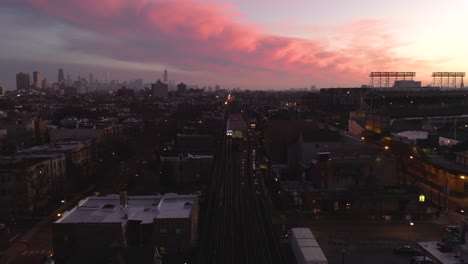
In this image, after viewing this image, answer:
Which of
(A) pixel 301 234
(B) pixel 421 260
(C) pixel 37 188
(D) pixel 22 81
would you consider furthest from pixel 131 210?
(D) pixel 22 81

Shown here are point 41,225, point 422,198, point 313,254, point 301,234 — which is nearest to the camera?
point 313,254

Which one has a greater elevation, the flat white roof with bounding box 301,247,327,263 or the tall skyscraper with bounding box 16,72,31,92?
the tall skyscraper with bounding box 16,72,31,92

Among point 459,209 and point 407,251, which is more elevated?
point 459,209

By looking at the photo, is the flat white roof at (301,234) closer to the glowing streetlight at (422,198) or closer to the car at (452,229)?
the car at (452,229)

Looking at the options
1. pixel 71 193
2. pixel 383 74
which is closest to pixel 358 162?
pixel 71 193

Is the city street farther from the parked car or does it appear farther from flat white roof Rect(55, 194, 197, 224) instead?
flat white roof Rect(55, 194, 197, 224)

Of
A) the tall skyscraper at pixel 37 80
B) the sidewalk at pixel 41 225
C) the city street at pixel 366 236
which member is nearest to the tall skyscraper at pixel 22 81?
the tall skyscraper at pixel 37 80

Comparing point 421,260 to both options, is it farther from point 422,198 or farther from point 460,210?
point 460,210

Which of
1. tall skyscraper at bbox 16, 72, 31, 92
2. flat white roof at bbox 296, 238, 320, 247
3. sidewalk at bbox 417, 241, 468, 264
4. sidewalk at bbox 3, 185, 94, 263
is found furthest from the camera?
tall skyscraper at bbox 16, 72, 31, 92

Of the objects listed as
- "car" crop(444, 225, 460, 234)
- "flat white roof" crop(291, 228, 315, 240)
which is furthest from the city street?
"flat white roof" crop(291, 228, 315, 240)
